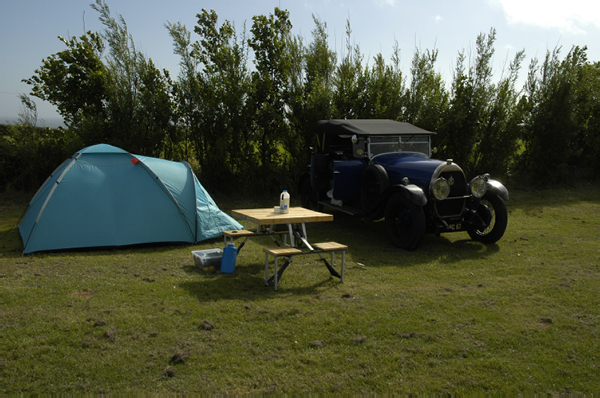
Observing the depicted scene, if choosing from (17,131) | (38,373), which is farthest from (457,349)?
(17,131)

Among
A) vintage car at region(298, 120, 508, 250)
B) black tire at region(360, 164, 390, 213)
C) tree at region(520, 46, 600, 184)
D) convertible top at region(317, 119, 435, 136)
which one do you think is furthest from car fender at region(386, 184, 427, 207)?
tree at region(520, 46, 600, 184)

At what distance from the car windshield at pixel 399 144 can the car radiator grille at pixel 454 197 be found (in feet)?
5.15

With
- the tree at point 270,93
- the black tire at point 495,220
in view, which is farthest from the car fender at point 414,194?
the tree at point 270,93

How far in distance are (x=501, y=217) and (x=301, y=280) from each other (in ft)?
12.7

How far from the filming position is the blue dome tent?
662 centimetres

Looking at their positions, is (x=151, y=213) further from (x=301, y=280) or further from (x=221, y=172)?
(x=221, y=172)

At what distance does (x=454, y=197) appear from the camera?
282 inches

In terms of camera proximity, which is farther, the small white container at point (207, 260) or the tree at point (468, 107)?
the tree at point (468, 107)

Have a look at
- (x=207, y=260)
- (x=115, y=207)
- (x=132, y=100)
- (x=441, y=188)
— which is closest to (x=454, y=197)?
(x=441, y=188)

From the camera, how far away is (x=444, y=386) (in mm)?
3129

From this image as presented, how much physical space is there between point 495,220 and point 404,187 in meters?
1.80

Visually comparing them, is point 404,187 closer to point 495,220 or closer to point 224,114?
point 495,220

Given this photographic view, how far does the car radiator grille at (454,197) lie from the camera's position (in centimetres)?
717

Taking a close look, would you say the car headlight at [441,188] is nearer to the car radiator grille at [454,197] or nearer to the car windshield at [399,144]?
the car radiator grille at [454,197]
